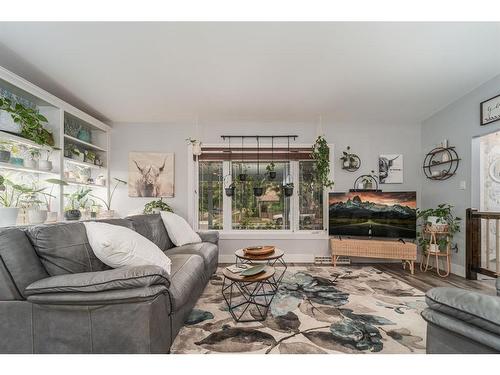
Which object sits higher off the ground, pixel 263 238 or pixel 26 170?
pixel 26 170

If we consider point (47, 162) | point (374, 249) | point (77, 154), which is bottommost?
point (374, 249)

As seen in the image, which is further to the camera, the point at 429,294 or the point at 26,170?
the point at 26,170

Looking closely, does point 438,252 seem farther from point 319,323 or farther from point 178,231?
point 178,231

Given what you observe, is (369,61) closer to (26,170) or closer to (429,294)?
(429,294)

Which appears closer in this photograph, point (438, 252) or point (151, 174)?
point (438, 252)

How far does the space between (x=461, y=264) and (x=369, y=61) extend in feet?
10.1

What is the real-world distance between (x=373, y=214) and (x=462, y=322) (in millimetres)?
2644

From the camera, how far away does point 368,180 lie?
3770 millimetres

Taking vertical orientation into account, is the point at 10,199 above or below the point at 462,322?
above

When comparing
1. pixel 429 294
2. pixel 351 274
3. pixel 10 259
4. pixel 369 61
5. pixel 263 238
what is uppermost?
pixel 369 61

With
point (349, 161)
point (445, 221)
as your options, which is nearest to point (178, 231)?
point (349, 161)

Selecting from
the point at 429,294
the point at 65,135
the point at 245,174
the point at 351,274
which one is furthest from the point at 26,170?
the point at 351,274

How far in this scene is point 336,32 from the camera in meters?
1.83

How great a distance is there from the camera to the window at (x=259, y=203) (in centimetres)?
390
